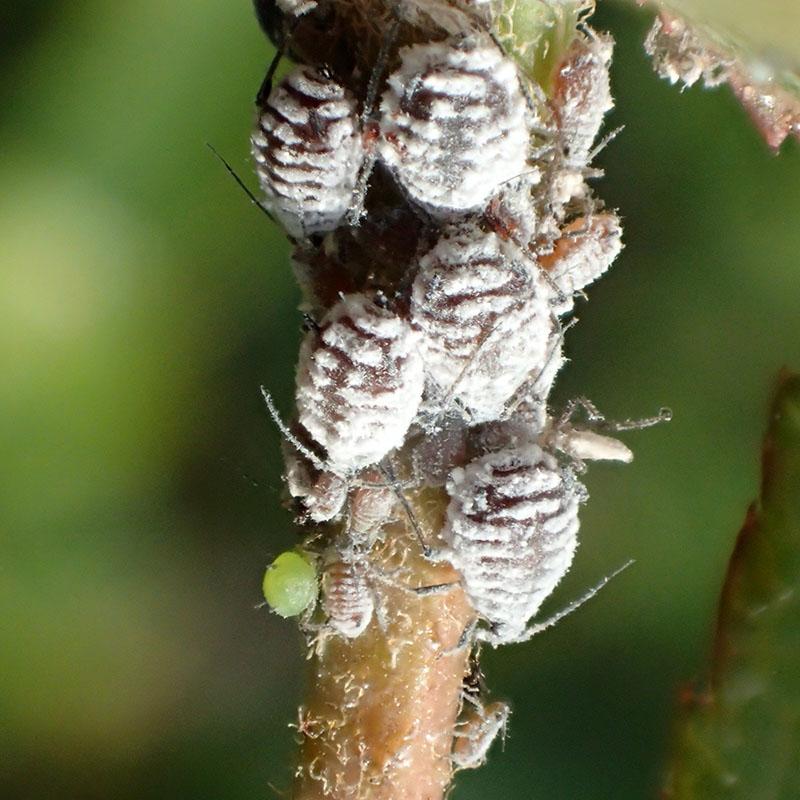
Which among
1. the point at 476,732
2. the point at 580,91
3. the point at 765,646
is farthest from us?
the point at 476,732

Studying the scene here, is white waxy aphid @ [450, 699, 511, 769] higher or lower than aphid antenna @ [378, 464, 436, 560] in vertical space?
lower

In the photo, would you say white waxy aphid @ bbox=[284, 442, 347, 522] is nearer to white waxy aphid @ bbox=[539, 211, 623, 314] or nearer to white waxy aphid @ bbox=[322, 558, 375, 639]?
white waxy aphid @ bbox=[322, 558, 375, 639]

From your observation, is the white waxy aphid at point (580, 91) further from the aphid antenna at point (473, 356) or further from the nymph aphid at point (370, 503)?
the nymph aphid at point (370, 503)

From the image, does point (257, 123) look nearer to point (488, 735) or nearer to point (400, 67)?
point (400, 67)

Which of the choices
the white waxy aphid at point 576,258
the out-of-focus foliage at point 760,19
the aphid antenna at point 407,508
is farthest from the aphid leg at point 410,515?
the out-of-focus foliage at point 760,19

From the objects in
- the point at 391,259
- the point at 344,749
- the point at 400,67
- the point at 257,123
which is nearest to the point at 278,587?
the point at 344,749

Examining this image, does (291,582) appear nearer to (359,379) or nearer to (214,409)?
(359,379)

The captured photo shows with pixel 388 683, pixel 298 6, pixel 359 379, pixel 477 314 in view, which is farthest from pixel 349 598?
pixel 298 6

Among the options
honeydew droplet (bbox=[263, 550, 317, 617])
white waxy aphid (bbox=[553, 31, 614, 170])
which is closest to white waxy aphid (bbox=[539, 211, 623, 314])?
white waxy aphid (bbox=[553, 31, 614, 170])
